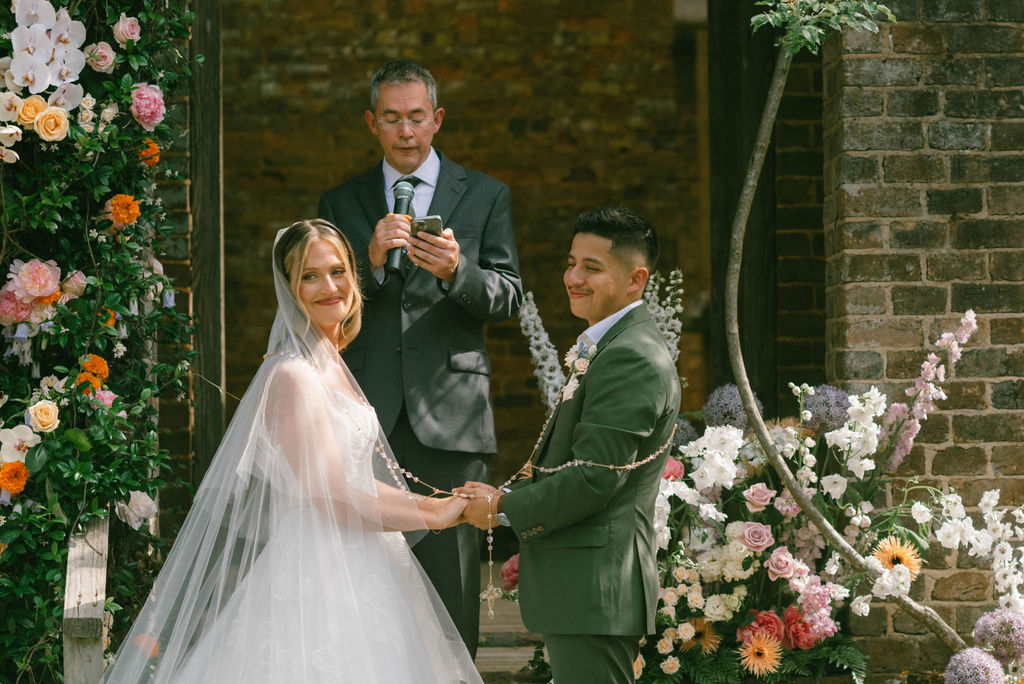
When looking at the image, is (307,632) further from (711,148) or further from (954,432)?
(711,148)

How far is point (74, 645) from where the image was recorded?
292 cm

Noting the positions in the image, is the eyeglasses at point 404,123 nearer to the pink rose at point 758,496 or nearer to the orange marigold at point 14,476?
the orange marigold at point 14,476

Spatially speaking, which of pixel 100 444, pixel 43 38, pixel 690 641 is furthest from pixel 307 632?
pixel 43 38

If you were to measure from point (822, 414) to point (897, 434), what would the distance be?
26 centimetres

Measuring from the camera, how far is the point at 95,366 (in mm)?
3326

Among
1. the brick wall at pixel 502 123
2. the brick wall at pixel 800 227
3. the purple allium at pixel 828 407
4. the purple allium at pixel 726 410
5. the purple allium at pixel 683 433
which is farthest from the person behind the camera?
the brick wall at pixel 502 123

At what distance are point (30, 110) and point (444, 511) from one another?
1692mm

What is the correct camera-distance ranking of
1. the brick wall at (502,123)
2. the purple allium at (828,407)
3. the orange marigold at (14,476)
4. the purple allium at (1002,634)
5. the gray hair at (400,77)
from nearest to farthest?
the orange marigold at (14,476) → the gray hair at (400,77) → the purple allium at (1002,634) → the purple allium at (828,407) → the brick wall at (502,123)

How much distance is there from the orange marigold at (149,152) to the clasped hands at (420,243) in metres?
0.83

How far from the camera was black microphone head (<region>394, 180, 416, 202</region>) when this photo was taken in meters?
3.25

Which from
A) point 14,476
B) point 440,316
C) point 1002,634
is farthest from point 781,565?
point 14,476

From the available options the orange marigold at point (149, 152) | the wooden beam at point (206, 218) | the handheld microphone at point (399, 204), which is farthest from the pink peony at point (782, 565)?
the orange marigold at point (149, 152)

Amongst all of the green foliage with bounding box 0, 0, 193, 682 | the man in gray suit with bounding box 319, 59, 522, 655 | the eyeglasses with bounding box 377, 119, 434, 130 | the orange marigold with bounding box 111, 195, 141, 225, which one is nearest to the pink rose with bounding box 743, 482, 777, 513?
the man in gray suit with bounding box 319, 59, 522, 655

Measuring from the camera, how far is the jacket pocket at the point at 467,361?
133 inches
